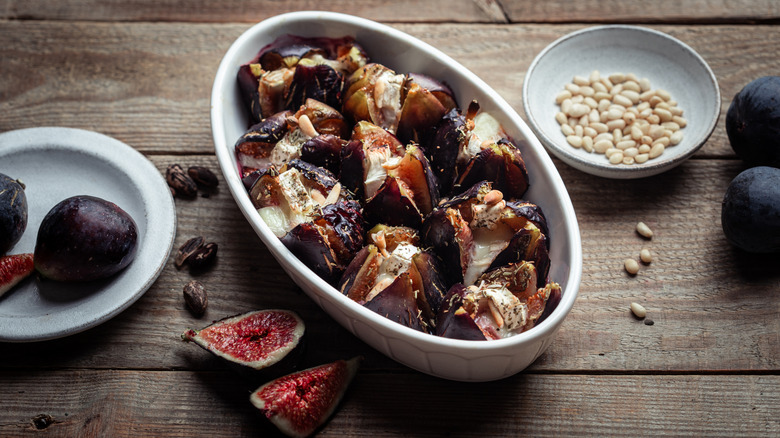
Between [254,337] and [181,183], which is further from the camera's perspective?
[181,183]

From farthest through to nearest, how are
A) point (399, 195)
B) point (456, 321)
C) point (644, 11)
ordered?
1. point (644, 11)
2. point (399, 195)
3. point (456, 321)

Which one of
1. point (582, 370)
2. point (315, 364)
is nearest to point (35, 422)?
point (315, 364)

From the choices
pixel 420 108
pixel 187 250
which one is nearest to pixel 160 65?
pixel 187 250

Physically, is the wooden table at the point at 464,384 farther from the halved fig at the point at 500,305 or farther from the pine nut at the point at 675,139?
the halved fig at the point at 500,305

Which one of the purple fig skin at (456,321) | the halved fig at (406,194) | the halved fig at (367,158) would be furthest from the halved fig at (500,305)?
the halved fig at (367,158)

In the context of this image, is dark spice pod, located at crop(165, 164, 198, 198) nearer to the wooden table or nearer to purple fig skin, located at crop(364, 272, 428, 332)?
the wooden table

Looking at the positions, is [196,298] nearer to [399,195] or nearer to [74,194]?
[74,194]
